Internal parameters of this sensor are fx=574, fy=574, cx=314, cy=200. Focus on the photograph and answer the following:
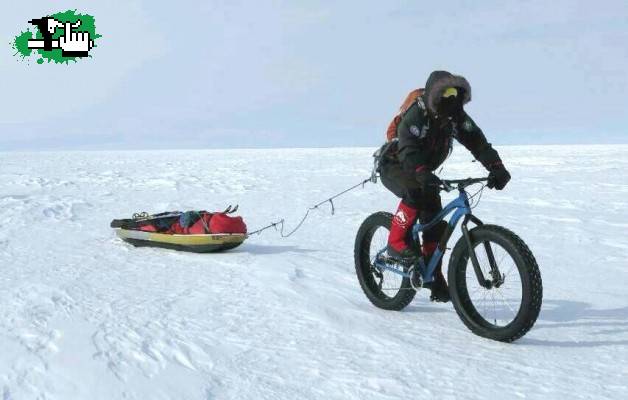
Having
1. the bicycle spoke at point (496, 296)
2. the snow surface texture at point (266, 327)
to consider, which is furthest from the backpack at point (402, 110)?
the snow surface texture at point (266, 327)

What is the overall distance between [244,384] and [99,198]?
10.4 metres

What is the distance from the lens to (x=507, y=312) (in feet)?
15.4

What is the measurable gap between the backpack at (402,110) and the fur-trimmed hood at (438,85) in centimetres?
15

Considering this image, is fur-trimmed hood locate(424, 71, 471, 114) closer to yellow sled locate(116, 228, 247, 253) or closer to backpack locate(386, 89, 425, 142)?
backpack locate(386, 89, 425, 142)

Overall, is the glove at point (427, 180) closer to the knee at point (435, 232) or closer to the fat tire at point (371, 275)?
the knee at point (435, 232)

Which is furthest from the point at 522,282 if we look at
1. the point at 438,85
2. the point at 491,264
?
the point at 438,85

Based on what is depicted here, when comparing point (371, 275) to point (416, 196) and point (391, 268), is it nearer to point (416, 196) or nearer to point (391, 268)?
point (391, 268)

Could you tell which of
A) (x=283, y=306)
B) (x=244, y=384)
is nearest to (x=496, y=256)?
(x=283, y=306)

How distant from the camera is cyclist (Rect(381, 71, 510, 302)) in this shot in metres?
4.13

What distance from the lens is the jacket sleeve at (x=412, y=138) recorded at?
4.20 meters

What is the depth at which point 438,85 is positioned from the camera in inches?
160

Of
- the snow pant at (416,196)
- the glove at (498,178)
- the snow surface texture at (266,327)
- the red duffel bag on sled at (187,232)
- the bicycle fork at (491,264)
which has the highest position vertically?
the glove at (498,178)

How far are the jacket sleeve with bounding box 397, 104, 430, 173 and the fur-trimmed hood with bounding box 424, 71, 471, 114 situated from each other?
116 mm

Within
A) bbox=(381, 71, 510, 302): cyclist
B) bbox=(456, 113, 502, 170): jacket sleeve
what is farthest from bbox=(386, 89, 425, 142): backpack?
bbox=(456, 113, 502, 170): jacket sleeve
